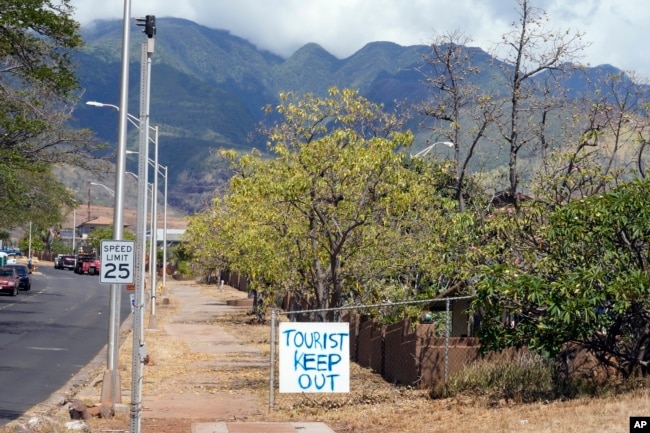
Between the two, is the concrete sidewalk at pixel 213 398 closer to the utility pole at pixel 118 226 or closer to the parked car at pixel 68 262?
the utility pole at pixel 118 226

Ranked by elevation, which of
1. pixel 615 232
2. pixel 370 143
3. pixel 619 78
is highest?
pixel 619 78

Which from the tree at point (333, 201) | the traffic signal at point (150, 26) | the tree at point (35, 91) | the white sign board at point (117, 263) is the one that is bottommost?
the white sign board at point (117, 263)

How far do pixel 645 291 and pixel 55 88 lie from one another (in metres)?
21.5

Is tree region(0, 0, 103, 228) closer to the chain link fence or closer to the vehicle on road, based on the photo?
the chain link fence

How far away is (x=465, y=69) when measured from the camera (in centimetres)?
2430

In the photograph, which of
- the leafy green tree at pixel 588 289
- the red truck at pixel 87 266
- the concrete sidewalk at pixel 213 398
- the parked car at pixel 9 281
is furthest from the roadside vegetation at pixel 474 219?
the red truck at pixel 87 266

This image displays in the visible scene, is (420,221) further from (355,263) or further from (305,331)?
(305,331)

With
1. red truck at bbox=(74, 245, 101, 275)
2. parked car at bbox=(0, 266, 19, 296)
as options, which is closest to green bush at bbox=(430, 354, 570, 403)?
parked car at bbox=(0, 266, 19, 296)

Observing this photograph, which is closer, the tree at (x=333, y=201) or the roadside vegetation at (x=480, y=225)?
the roadside vegetation at (x=480, y=225)

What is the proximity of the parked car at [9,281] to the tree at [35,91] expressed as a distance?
75.1ft

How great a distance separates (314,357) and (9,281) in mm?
46308

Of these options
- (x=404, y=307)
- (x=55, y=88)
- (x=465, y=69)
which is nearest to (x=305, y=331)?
(x=404, y=307)

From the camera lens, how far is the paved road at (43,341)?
2034 centimetres

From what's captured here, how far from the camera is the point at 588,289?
15094mm
